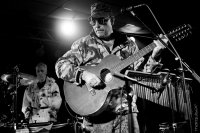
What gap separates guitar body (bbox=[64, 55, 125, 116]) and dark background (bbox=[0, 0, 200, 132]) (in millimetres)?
3828

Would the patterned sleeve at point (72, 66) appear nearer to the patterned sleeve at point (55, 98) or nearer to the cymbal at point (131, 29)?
the patterned sleeve at point (55, 98)

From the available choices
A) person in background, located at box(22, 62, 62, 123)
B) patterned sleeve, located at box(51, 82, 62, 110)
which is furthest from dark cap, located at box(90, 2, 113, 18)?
patterned sleeve, located at box(51, 82, 62, 110)

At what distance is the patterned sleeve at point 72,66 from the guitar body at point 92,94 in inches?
6.2

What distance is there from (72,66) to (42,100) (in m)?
4.49

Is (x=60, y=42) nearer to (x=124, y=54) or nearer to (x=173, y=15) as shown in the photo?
(x=173, y=15)

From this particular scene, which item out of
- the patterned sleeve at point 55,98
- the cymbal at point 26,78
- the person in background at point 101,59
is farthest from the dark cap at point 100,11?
the patterned sleeve at point 55,98

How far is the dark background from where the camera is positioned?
24.0 ft

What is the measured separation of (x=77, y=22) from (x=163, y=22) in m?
3.19

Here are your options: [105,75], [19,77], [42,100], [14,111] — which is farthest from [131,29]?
[105,75]

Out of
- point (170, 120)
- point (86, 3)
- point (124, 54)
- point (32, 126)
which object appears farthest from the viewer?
point (86, 3)

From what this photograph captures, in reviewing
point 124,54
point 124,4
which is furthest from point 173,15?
point 124,54

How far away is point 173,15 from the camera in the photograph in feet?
25.5

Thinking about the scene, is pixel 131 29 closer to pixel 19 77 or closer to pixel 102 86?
pixel 19 77

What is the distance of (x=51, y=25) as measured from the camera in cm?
863
